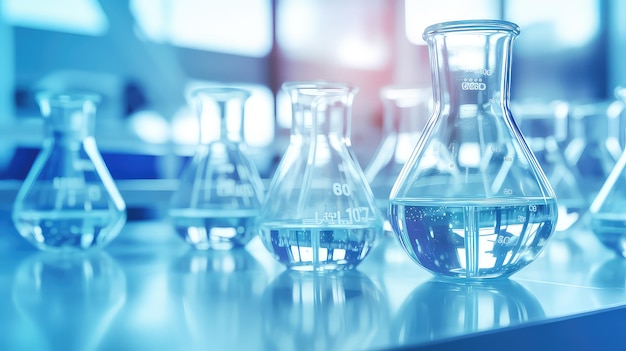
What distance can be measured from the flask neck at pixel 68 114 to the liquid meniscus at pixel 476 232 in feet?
2.08

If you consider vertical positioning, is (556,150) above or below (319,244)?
above

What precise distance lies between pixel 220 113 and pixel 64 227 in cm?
32

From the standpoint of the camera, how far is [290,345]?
0.45 m

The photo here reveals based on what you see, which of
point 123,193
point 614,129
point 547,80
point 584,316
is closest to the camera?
point 584,316

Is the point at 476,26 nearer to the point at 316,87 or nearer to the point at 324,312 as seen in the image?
the point at 316,87

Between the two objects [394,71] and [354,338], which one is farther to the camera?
[394,71]

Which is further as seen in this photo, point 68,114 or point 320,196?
point 68,114

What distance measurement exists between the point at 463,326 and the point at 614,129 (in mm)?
1209

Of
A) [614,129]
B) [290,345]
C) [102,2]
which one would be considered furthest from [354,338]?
[102,2]

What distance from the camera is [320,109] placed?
869 millimetres

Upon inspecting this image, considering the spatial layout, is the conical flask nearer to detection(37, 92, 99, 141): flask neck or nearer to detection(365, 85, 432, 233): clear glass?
detection(365, 85, 432, 233): clear glass

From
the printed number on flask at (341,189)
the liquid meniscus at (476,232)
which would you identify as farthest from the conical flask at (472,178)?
the printed number on flask at (341,189)

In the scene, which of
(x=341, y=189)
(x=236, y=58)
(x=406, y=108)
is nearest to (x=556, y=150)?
(x=406, y=108)

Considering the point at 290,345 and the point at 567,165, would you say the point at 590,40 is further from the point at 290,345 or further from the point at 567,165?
the point at 290,345
